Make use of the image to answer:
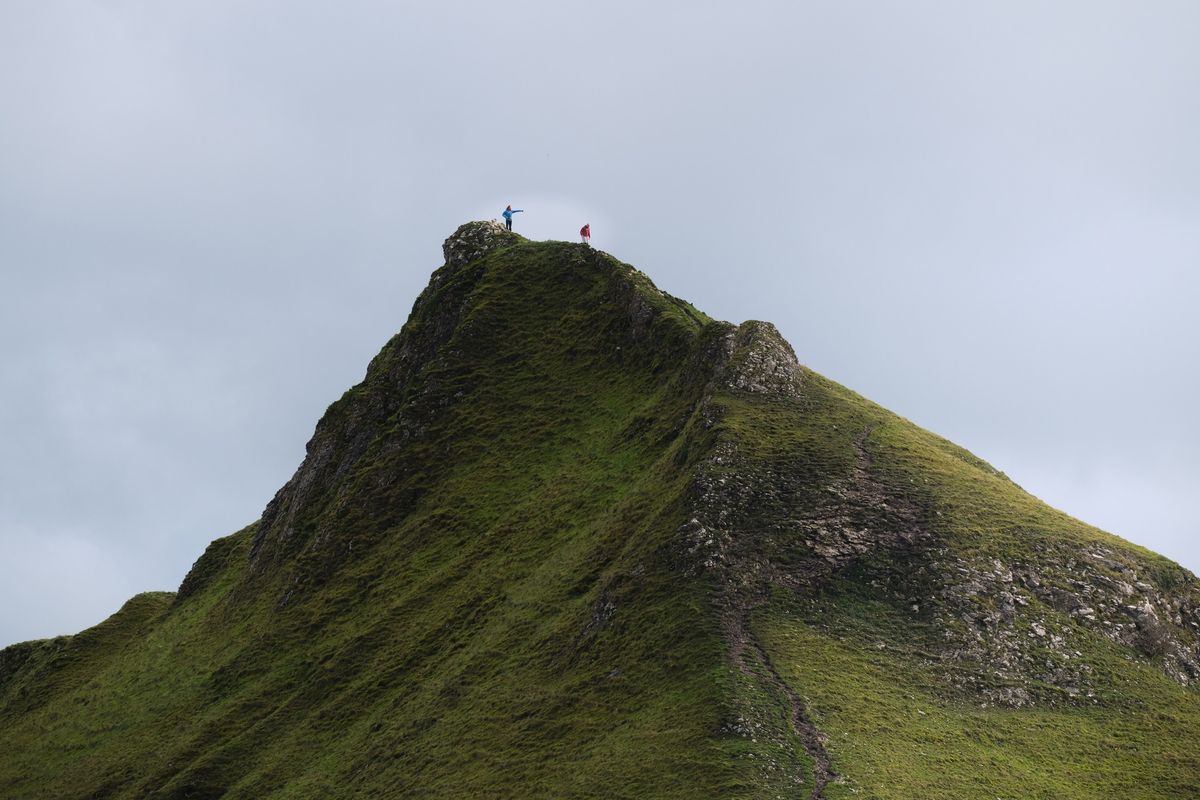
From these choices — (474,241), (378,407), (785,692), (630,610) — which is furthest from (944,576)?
(474,241)

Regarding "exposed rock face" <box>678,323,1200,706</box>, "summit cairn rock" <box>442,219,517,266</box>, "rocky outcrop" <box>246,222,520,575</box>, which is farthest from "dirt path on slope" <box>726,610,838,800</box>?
"summit cairn rock" <box>442,219,517,266</box>

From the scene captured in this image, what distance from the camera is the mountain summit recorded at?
5866cm

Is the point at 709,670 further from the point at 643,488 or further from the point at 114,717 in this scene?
the point at 114,717

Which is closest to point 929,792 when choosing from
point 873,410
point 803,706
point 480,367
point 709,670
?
point 803,706

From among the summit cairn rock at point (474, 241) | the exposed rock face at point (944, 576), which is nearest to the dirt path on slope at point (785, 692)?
the exposed rock face at point (944, 576)

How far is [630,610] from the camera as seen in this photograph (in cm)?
6788

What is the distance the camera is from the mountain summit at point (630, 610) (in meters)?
58.7

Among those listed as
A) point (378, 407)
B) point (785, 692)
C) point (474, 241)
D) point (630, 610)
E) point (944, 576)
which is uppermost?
point (474, 241)

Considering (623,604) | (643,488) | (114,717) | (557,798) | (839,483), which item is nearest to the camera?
(557,798)

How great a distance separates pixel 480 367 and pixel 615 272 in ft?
49.6

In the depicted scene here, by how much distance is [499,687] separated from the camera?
71500mm

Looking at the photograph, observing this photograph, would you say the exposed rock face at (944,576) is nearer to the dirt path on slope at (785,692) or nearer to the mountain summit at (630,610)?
the mountain summit at (630,610)

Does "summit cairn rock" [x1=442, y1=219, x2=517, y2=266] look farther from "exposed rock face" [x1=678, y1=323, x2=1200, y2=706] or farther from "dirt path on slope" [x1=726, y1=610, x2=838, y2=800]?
"dirt path on slope" [x1=726, y1=610, x2=838, y2=800]

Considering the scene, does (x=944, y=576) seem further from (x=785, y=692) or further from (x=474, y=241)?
(x=474, y=241)
